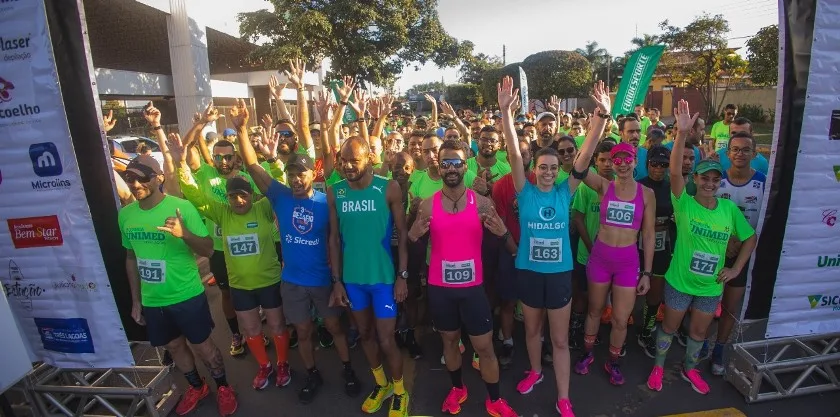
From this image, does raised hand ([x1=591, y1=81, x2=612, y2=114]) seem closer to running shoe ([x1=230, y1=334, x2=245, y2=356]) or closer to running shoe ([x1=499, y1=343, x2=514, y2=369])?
running shoe ([x1=499, y1=343, x2=514, y2=369])

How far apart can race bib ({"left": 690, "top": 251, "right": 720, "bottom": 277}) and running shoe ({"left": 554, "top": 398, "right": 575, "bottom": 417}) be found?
144cm

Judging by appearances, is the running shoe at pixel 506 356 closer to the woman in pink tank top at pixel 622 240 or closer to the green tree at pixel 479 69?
the woman in pink tank top at pixel 622 240

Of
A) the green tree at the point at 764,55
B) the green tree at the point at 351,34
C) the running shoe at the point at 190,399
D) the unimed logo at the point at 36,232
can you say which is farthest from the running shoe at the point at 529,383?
the green tree at the point at 764,55

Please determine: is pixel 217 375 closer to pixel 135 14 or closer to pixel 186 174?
pixel 186 174

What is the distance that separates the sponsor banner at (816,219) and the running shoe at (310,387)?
3789 millimetres

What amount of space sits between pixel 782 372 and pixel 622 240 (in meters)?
1.96

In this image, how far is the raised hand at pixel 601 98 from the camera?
336cm

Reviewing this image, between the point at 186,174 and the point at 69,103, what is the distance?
3.47 feet

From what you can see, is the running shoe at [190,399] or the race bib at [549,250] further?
the running shoe at [190,399]

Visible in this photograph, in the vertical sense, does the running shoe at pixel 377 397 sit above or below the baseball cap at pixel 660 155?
below

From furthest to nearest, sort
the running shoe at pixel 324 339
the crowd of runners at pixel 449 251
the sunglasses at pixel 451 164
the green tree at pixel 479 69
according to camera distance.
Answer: the green tree at pixel 479 69
the running shoe at pixel 324 339
the crowd of runners at pixel 449 251
the sunglasses at pixel 451 164

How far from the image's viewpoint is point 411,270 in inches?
175

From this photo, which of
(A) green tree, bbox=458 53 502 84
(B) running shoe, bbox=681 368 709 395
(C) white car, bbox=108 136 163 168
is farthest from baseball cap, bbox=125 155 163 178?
(A) green tree, bbox=458 53 502 84

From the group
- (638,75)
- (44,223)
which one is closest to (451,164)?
(44,223)
